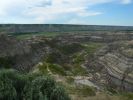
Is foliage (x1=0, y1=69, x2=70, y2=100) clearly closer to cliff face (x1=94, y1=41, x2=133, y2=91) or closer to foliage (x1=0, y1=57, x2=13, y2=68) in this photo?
cliff face (x1=94, y1=41, x2=133, y2=91)

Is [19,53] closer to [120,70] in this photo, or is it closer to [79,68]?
[79,68]

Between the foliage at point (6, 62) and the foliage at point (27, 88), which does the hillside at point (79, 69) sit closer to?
the foliage at point (6, 62)

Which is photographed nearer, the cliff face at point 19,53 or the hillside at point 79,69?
the hillside at point 79,69

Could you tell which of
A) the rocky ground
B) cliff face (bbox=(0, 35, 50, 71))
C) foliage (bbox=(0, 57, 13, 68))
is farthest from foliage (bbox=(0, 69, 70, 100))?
foliage (bbox=(0, 57, 13, 68))

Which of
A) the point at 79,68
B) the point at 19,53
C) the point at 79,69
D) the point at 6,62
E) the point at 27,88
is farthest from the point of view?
the point at 19,53

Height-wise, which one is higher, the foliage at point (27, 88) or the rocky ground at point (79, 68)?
the foliage at point (27, 88)

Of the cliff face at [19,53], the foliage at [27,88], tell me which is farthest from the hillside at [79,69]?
the foliage at [27,88]

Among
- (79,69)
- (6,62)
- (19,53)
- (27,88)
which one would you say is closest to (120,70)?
(79,69)

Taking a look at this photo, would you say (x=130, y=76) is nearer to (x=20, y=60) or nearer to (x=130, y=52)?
(x=130, y=52)

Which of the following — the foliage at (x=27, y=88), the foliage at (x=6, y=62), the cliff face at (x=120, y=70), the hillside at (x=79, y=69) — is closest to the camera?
the foliage at (x=27, y=88)
